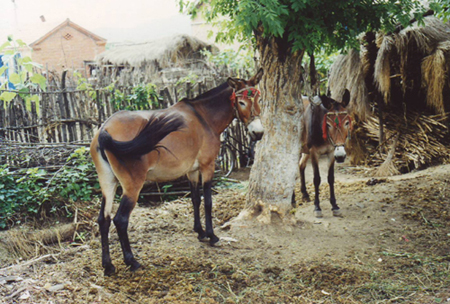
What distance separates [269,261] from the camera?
4.08 m

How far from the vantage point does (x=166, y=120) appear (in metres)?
3.80

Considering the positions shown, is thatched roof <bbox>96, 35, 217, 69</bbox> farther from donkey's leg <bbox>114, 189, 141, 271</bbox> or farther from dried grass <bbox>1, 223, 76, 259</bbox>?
donkey's leg <bbox>114, 189, 141, 271</bbox>

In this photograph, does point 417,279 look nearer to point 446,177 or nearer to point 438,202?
point 438,202

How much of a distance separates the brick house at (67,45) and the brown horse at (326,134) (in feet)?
75.7

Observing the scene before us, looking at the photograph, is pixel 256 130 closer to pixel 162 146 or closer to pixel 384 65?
pixel 162 146

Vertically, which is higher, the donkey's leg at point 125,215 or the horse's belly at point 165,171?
the horse's belly at point 165,171

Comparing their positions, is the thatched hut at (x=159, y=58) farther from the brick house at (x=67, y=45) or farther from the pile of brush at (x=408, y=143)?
the pile of brush at (x=408, y=143)

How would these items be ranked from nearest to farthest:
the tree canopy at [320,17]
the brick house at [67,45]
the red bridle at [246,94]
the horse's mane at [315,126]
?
the tree canopy at [320,17] → the red bridle at [246,94] → the horse's mane at [315,126] → the brick house at [67,45]

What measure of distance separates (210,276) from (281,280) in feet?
2.17

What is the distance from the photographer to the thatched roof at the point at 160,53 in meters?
18.5

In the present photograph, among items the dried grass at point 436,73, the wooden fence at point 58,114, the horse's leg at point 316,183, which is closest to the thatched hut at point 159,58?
the wooden fence at point 58,114

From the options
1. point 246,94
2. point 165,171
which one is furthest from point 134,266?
point 246,94

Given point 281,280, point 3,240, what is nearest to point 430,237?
point 281,280

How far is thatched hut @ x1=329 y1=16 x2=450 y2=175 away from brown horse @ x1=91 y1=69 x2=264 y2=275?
4146mm
